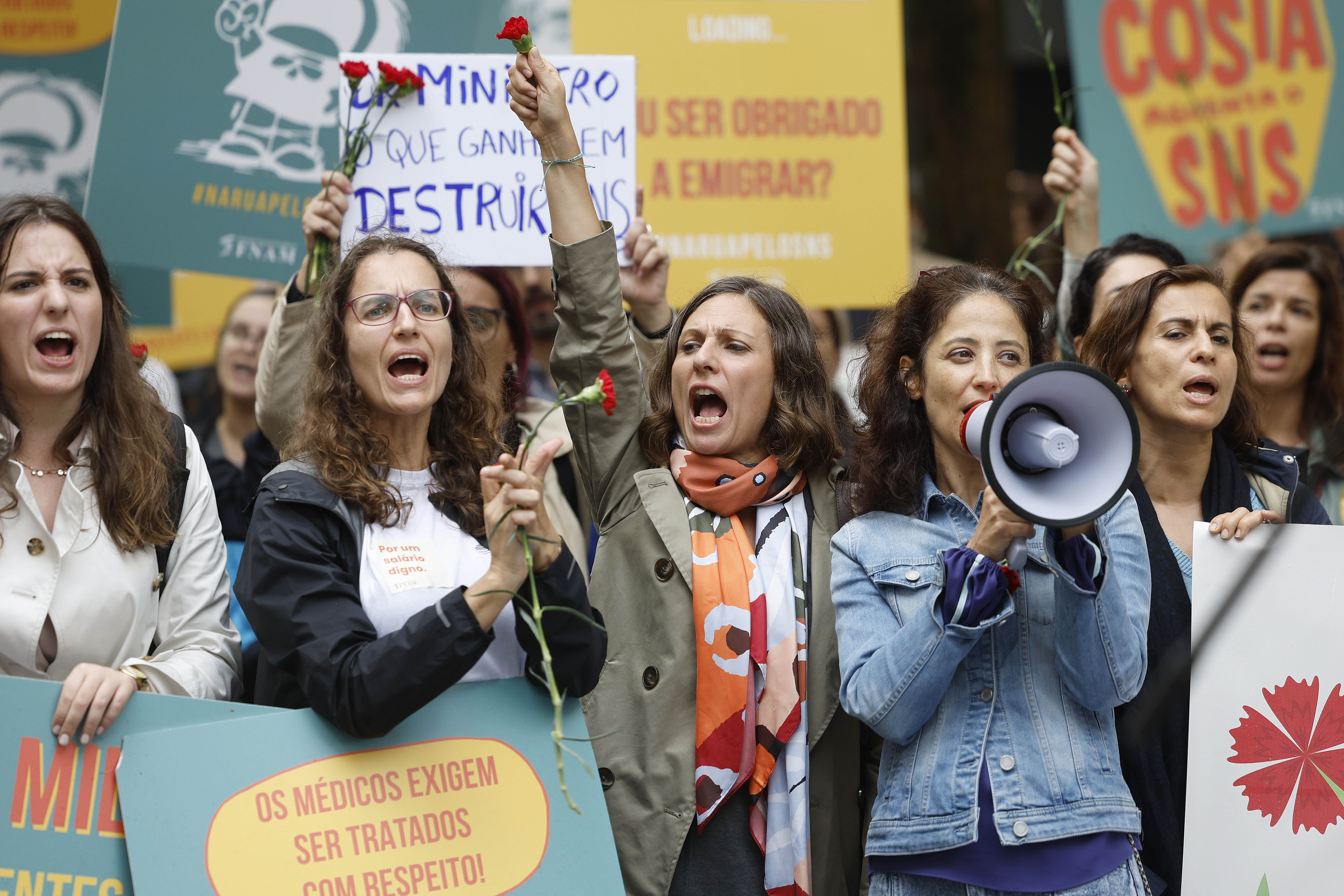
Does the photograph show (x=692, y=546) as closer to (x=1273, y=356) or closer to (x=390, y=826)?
(x=390, y=826)

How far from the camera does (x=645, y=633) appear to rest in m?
2.99

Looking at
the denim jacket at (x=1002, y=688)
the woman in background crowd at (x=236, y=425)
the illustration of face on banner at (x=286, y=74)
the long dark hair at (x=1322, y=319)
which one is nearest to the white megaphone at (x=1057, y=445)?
the denim jacket at (x=1002, y=688)

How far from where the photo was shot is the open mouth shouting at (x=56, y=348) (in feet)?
9.02

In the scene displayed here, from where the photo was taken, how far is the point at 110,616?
8.68 ft

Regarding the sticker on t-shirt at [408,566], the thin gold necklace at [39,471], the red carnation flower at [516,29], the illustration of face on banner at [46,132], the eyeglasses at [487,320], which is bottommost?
the sticker on t-shirt at [408,566]

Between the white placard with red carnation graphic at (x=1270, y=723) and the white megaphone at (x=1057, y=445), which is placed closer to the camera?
the white megaphone at (x=1057, y=445)

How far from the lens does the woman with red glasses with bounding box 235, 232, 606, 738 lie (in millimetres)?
2365

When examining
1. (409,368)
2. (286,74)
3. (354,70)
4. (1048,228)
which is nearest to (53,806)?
(409,368)

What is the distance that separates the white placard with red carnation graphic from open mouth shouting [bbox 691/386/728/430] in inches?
44.8

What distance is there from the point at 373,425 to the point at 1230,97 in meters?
3.91

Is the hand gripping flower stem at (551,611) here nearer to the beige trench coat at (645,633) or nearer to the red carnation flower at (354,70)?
the beige trench coat at (645,633)

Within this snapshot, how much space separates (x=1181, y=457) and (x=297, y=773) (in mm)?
2196

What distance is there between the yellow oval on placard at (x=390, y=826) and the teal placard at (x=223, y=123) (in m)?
2.14

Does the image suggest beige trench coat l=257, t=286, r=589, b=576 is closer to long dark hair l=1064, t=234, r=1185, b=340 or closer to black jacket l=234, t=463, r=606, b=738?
black jacket l=234, t=463, r=606, b=738
